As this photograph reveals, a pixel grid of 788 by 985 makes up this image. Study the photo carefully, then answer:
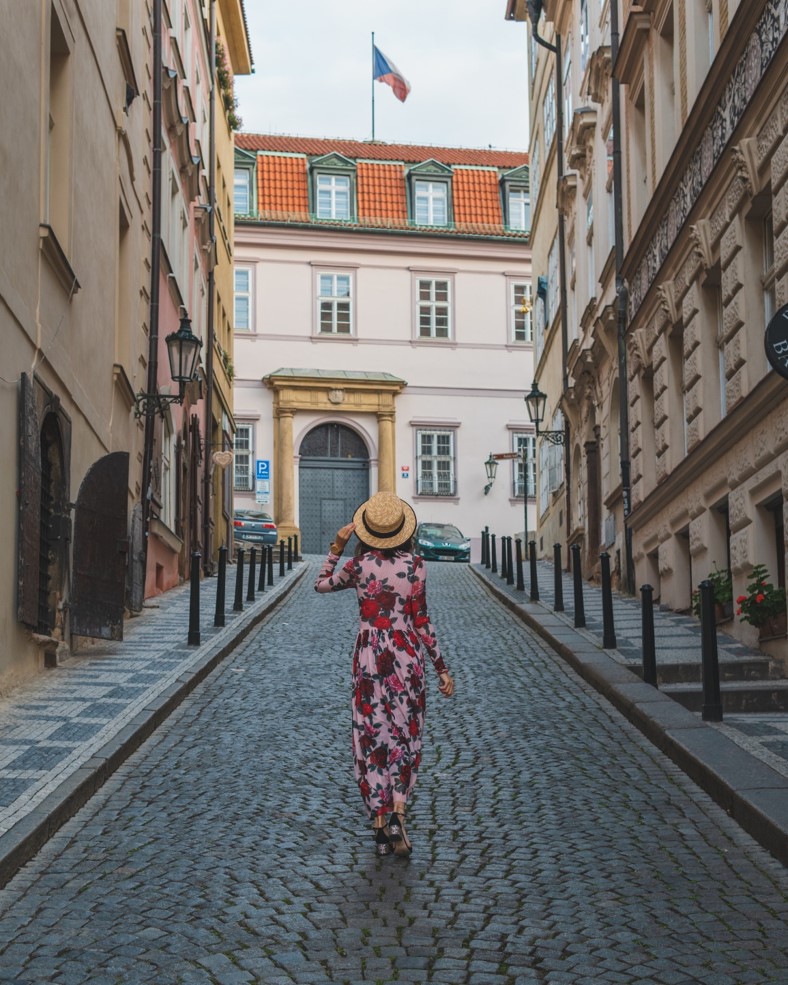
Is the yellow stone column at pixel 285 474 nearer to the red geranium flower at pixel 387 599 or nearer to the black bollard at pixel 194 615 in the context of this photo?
the black bollard at pixel 194 615

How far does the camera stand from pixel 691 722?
943cm

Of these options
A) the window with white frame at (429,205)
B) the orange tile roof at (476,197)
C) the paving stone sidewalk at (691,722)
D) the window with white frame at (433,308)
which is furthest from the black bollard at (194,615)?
the orange tile roof at (476,197)

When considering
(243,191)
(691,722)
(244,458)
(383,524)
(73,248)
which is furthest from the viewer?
(243,191)

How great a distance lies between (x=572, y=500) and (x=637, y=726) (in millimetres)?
17771

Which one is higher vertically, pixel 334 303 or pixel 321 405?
pixel 334 303

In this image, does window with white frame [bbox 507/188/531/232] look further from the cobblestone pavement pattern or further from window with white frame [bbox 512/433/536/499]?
the cobblestone pavement pattern

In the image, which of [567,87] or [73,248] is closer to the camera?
[73,248]

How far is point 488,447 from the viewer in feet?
153

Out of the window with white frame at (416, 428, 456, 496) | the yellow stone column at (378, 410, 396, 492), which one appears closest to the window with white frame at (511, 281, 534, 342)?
the window with white frame at (416, 428, 456, 496)

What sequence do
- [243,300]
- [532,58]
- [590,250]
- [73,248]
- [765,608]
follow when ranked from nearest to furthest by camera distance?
[765,608] → [73,248] → [590,250] → [532,58] → [243,300]

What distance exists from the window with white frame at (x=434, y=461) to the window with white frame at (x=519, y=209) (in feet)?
24.1

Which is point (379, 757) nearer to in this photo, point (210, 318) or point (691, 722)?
point (691, 722)

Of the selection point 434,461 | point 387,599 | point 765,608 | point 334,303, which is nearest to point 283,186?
point 334,303

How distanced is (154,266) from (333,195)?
28.4 meters
